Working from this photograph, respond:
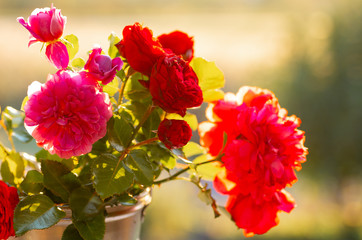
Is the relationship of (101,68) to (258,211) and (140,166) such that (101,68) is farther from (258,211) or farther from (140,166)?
(258,211)

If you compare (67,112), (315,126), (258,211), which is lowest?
(315,126)

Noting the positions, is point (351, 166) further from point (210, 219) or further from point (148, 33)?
point (148, 33)

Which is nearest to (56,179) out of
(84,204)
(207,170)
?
(84,204)

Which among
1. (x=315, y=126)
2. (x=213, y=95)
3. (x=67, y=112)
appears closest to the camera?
(x=67, y=112)

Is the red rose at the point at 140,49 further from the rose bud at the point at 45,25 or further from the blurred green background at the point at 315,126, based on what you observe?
the blurred green background at the point at 315,126

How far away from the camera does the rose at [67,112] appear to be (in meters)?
0.25

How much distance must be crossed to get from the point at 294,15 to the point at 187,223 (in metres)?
2.39

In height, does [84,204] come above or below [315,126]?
above

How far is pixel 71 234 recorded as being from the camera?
288 millimetres

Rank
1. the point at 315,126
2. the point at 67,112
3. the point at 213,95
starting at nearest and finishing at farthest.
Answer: the point at 67,112
the point at 213,95
the point at 315,126

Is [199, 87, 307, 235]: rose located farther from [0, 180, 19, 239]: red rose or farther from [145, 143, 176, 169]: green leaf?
[0, 180, 19, 239]: red rose

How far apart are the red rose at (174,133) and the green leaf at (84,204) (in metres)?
0.06

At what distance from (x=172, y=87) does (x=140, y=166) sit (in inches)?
2.4

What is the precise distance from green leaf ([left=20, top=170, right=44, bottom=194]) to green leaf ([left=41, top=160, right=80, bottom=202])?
2 centimetres
